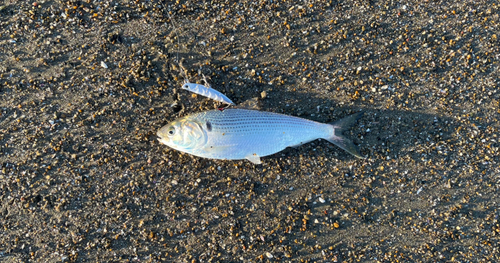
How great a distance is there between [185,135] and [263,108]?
1266 millimetres

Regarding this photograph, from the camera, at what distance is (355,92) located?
3.99 m

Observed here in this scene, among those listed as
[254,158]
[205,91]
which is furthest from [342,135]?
[205,91]

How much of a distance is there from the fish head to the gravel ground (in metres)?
0.41

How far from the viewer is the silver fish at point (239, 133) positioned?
3479 millimetres

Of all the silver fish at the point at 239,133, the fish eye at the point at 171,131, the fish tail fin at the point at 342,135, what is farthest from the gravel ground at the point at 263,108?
the fish eye at the point at 171,131

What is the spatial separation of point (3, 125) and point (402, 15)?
21.0 feet

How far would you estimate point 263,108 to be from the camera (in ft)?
13.0

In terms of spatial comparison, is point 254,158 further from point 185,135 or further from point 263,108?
point 185,135

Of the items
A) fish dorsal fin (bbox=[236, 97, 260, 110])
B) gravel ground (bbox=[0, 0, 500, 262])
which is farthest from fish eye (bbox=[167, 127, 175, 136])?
fish dorsal fin (bbox=[236, 97, 260, 110])

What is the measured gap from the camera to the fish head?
3453mm

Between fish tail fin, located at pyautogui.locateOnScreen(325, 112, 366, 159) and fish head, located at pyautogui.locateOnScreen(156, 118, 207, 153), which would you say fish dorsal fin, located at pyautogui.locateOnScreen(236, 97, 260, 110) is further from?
fish tail fin, located at pyautogui.locateOnScreen(325, 112, 366, 159)

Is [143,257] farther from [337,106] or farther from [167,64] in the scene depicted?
[337,106]

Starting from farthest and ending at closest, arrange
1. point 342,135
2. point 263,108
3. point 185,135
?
point 263,108 < point 342,135 < point 185,135

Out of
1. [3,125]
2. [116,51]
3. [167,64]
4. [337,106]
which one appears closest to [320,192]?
[337,106]
